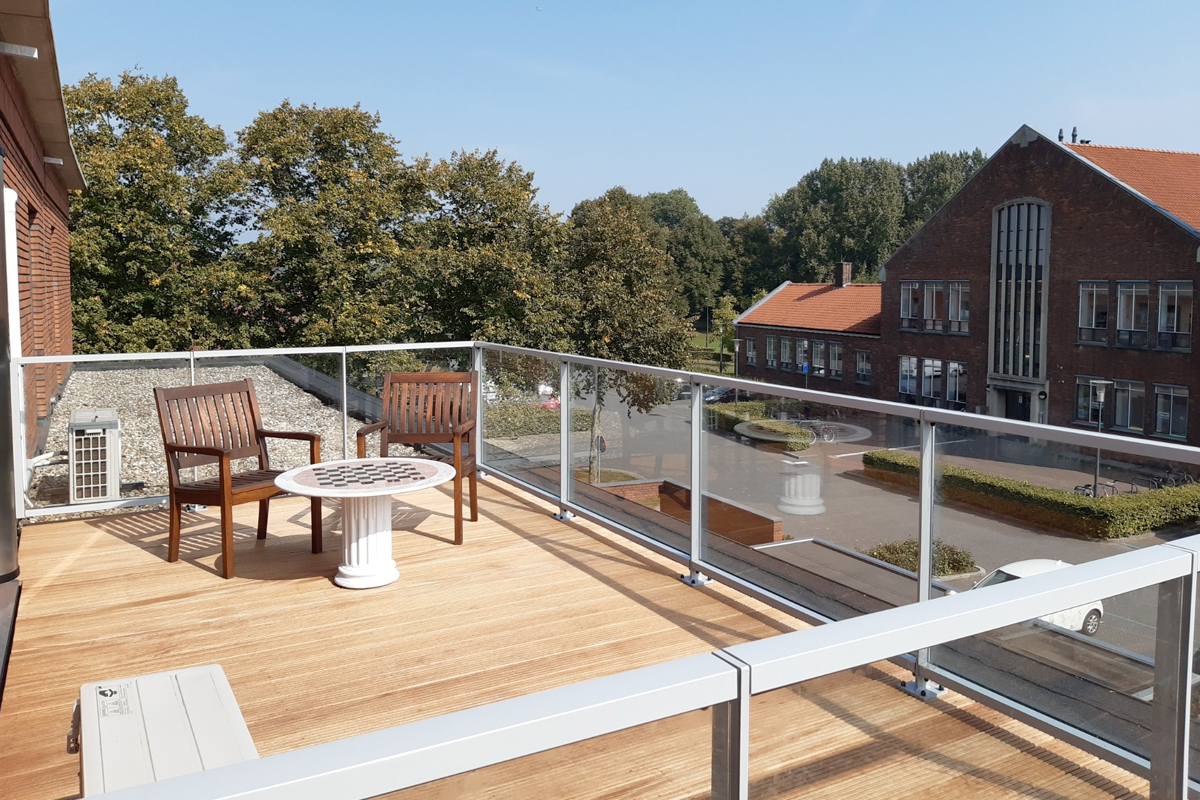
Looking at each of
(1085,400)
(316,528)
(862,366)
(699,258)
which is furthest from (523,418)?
(699,258)

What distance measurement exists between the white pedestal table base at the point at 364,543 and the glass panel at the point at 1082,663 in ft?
10.5

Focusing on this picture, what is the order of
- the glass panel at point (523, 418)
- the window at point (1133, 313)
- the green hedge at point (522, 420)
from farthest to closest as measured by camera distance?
the window at point (1133, 313)
the glass panel at point (523, 418)
the green hedge at point (522, 420)

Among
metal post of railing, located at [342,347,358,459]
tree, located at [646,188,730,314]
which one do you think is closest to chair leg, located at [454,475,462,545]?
metal post of railing, located at [342,347,358,459]

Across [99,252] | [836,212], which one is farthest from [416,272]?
[836,212]

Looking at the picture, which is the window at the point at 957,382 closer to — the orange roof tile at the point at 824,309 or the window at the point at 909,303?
the window at the point at 909,303

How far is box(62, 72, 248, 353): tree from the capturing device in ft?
69.2

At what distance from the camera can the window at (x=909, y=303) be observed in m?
39.9

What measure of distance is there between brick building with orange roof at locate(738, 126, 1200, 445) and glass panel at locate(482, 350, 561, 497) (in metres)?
29.4

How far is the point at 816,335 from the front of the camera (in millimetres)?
44688

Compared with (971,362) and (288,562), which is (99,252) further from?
(971,362)

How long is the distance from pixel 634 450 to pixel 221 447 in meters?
2.40

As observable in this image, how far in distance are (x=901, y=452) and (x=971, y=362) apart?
37.1 m

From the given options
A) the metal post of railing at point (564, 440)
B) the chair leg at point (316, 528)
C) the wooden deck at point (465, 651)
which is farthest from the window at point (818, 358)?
→ the chair leg at point (316, 528)

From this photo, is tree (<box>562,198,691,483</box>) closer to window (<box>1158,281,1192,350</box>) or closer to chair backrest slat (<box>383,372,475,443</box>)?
window (<box>1158,281,1192,350</box>)
